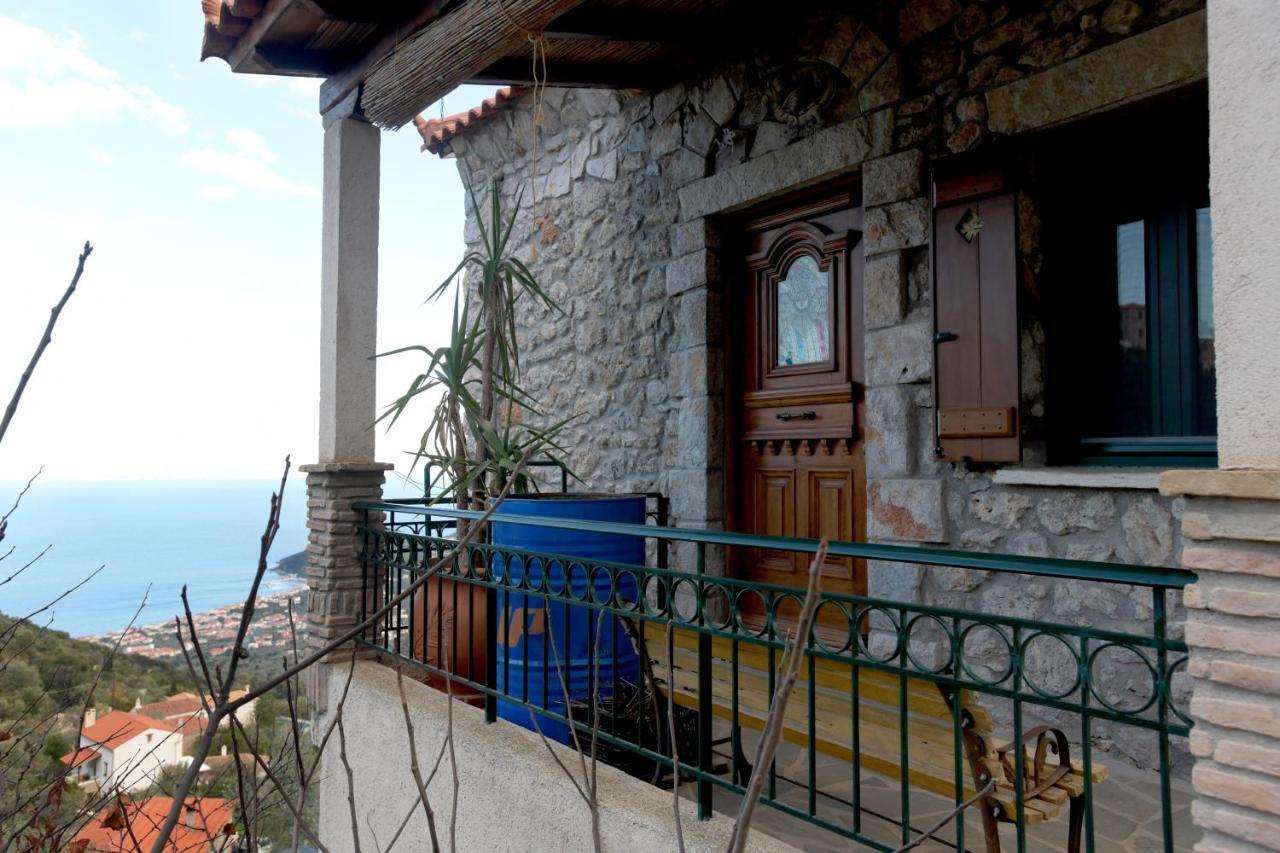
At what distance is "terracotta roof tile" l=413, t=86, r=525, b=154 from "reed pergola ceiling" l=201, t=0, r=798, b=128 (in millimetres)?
995

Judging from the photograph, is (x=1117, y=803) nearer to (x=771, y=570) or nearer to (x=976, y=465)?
(x=976, y=465)

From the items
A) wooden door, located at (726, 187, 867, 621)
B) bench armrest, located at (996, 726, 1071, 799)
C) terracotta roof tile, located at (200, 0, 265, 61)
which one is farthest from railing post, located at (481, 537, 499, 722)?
terracotta roof tile, located at (200, 0, 265, 61)

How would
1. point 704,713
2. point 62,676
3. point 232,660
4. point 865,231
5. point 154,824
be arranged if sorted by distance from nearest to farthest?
point 232,660 < point 154,824 < point 704,713 < point 62,676 < point 865,231

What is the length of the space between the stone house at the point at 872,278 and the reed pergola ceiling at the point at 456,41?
0.06 feet

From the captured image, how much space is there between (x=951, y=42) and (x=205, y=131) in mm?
38291

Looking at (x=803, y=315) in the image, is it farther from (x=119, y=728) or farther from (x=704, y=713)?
(x=119, y=728)

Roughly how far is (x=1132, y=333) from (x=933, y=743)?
203 cm

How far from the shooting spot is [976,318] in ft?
10.5

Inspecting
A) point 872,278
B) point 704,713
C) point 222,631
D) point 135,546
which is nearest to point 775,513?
point 872,278

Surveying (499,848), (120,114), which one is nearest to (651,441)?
(499,848)

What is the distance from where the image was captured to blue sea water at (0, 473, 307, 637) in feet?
5.06

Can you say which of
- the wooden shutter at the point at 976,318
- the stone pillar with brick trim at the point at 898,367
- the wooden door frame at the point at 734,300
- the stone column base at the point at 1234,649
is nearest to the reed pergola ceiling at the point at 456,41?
the wooden door frame at the point at 734,300

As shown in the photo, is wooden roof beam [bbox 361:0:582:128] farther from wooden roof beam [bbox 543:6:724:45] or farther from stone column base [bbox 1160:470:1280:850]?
stone column base [bbox 1160:470:1280:850]

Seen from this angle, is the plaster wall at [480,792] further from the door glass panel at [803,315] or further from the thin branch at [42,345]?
the door glass panel at [803,315]
